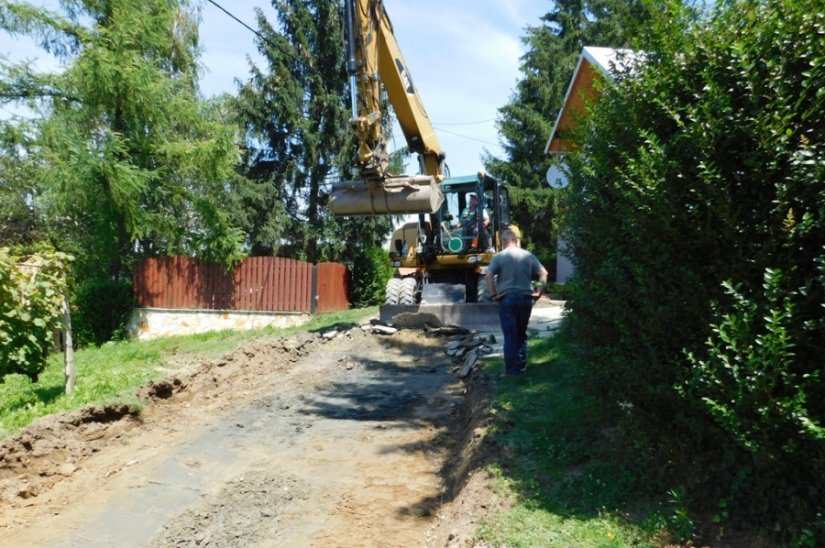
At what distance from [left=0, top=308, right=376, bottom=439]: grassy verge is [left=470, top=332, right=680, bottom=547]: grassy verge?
4.95 m

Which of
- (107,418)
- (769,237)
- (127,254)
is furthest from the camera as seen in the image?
(127,254)

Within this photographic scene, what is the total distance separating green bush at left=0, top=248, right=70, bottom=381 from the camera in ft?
23.6

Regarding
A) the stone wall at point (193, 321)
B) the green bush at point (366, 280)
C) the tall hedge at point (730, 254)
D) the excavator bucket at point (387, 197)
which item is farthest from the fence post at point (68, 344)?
the green bush at point (366, 280)

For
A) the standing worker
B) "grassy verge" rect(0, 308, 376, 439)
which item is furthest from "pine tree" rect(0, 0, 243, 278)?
the standing worker

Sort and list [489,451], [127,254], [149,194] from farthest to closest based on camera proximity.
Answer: [127,254]
[149,194]
[489,451]

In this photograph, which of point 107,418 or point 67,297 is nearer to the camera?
point 107,418

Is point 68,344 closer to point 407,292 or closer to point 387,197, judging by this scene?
point 387,197

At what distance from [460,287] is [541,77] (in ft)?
74.2

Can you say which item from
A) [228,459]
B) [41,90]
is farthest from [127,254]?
[228,459]

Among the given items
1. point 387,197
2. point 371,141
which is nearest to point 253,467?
point 387,197

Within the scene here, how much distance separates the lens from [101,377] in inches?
355

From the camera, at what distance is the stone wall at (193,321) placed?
17297mm

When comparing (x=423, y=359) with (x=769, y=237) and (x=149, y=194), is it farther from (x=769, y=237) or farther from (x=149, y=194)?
(x=149, y=194)

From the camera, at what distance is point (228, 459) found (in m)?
6.13
